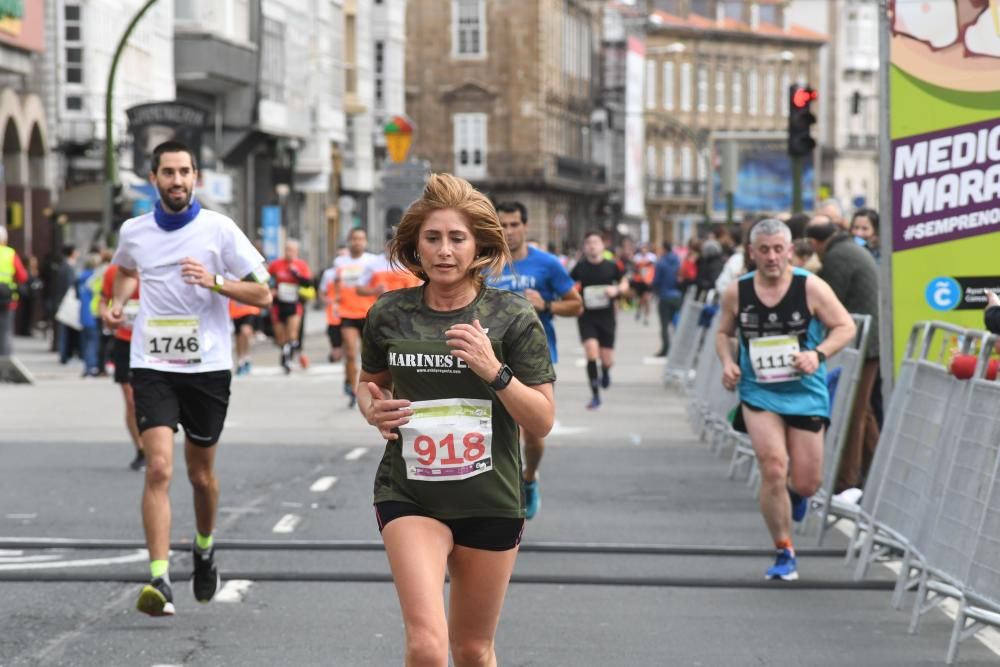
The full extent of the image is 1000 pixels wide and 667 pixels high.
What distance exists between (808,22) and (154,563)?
499ft

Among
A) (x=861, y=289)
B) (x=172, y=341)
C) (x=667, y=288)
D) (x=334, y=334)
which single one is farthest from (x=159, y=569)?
(x=667, y=288)

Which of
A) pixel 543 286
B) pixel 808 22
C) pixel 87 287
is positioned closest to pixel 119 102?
pixel 87 287

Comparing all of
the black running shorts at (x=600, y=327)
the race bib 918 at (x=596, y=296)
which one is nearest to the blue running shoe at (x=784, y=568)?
the race bib 918 at (x=596, y=296)

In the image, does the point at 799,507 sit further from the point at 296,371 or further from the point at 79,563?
the point at 296,371

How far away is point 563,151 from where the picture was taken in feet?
361

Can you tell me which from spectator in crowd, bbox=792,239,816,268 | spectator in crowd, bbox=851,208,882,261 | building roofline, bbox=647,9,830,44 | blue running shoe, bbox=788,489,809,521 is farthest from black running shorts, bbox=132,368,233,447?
building roofline, bbox=647,9,830,44

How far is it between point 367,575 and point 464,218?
14.9 ft

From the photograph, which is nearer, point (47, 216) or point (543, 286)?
point (543, 286)

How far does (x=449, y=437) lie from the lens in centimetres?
612

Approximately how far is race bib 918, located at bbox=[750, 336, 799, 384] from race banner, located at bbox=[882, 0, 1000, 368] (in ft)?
6.81

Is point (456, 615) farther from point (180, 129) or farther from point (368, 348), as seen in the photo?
point (180, 129)

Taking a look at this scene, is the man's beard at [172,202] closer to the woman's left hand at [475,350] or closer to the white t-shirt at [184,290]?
the white t-shirt at [184,290]

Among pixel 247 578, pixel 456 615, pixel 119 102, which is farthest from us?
pixel 119 102

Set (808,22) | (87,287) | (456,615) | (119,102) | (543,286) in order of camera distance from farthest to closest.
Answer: (808,22) < (119,102) < (87,287) < (543,286) < (456,615)
